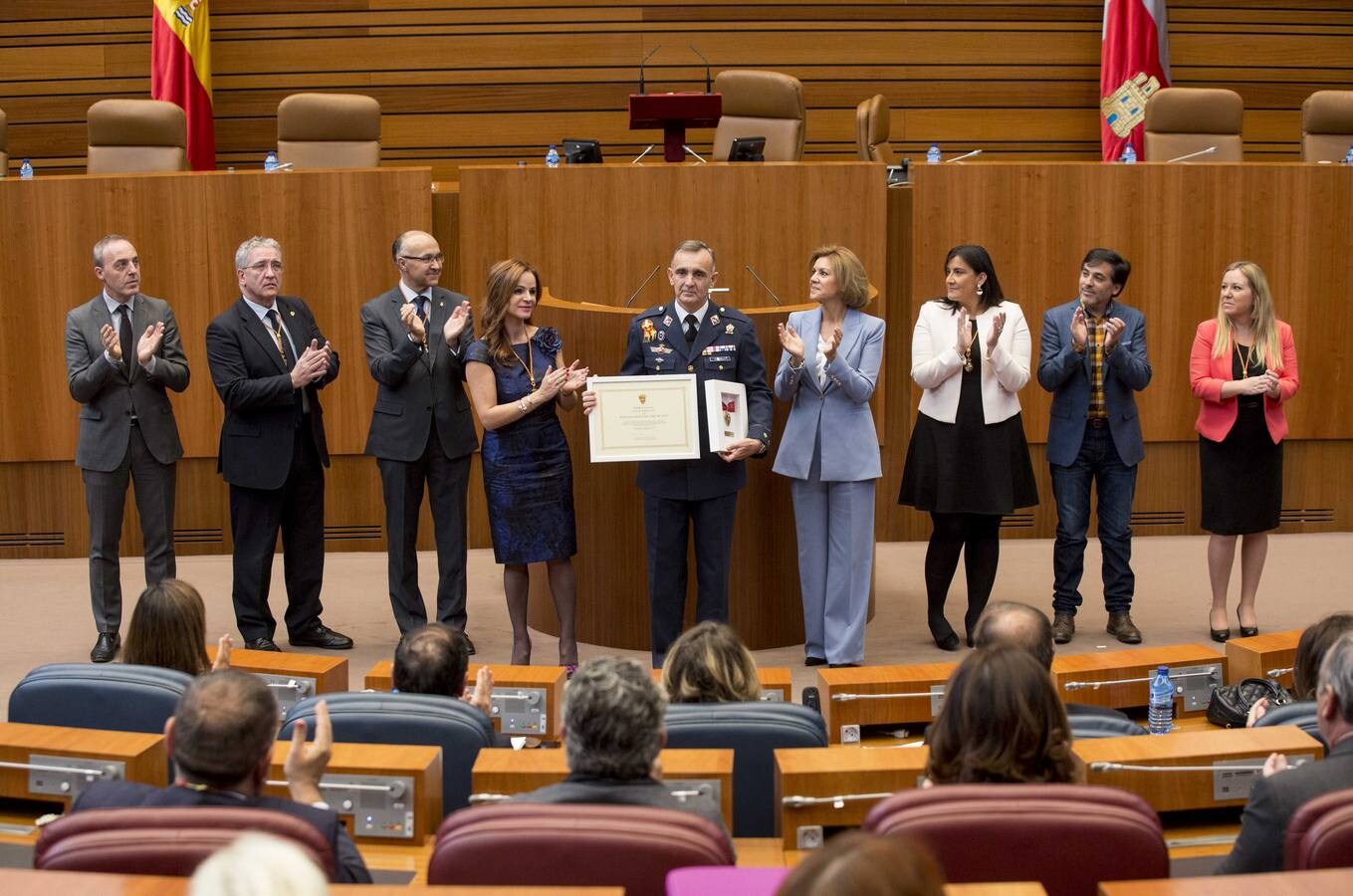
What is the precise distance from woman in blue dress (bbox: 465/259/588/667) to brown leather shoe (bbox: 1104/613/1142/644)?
6.89 feet

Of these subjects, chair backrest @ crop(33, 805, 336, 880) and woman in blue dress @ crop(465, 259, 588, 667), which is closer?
chair backrest @ crop(33, 805, 336, 880)

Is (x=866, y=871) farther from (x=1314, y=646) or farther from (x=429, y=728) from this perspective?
(x=1314, y=646)

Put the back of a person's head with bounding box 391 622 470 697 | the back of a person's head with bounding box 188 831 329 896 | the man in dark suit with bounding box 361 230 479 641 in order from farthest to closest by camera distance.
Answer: the man in dark suit with bounding box 361 230 479 641
the back of a person's head with bounding box 391 622 470 697
the back of a person's head with bounding box 188 831 329 896

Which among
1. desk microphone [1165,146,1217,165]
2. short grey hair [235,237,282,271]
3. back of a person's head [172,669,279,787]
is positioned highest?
desk microphone [1165,146,1217,165]

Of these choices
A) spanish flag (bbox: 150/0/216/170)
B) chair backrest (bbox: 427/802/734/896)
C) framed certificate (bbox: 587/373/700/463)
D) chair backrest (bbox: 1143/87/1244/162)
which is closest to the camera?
chair backrest (bbox: 427/802/734/896)

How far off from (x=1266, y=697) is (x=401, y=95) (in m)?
7.39

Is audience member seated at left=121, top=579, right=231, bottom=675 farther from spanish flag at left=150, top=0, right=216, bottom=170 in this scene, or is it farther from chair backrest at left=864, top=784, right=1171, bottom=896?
spanish flag at left=150, top=0, right=216, bottom=170

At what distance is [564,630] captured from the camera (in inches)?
201

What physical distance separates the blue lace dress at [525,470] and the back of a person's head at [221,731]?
2751mm

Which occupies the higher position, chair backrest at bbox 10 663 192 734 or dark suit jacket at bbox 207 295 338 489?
dark suit jacket at bbox 207 295 338 489

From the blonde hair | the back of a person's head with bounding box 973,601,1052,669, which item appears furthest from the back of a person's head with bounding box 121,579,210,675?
the blonde hair

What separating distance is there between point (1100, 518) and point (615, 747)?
385cm

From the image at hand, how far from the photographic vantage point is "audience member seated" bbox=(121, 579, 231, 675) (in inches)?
127

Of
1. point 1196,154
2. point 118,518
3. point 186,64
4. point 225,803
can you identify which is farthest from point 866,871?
point 186,64
